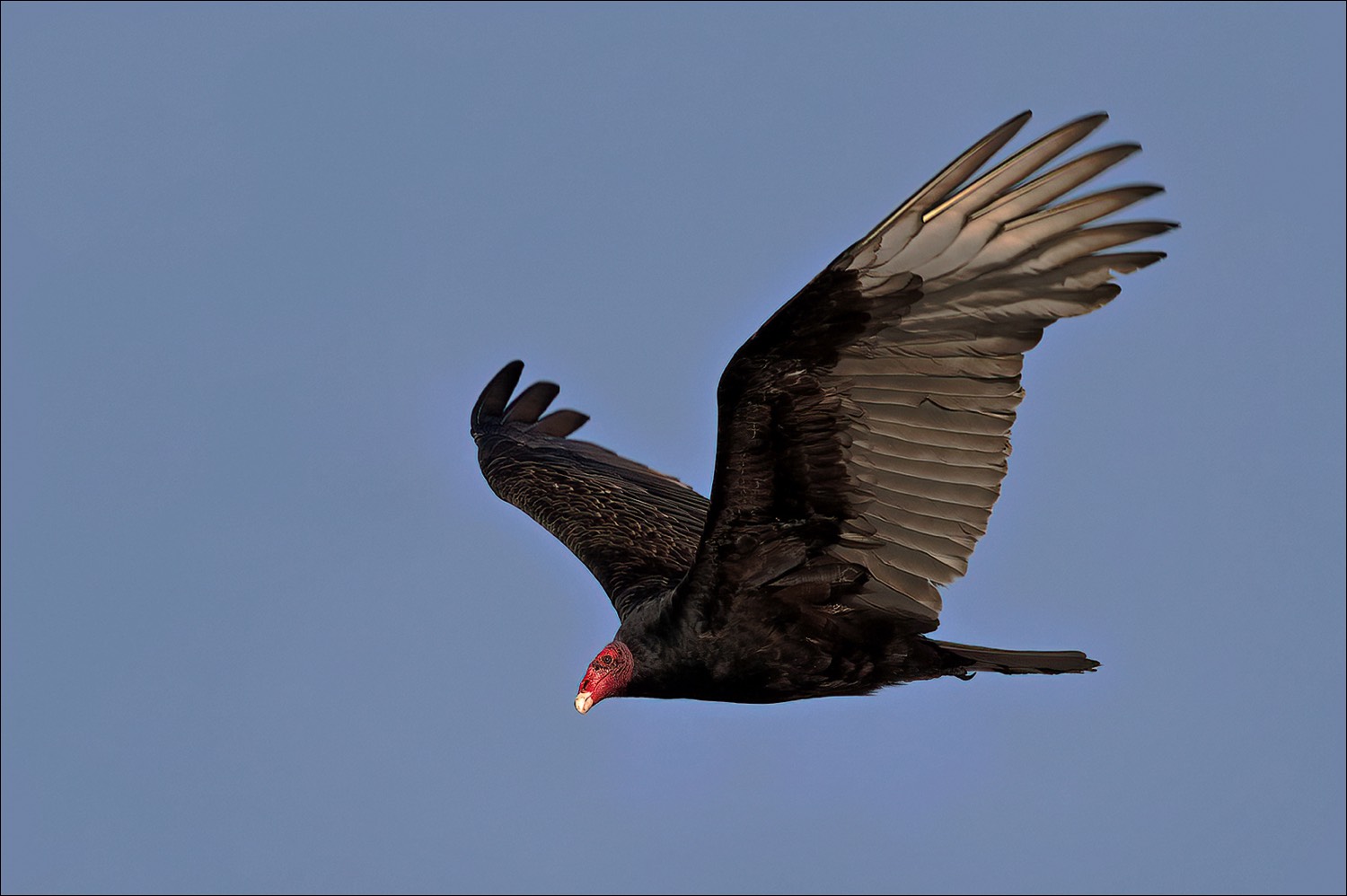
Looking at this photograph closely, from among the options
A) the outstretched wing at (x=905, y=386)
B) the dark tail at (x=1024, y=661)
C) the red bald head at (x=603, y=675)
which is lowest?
the red bald head at (x=603, y=675)

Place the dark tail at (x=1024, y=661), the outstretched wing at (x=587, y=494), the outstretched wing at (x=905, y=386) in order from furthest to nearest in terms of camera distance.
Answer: the outstretched wing at (x=587, y=494)
the dark tail at (x=1024, y=661)
the outstretched wing at (x=905, y=386)

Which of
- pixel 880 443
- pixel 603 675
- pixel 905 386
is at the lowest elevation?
pixel 603 675

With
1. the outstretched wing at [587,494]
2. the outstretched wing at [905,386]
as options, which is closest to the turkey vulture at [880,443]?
the outstretched wing at [905,386]

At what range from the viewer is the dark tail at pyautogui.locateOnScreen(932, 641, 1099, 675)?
7.07 meters

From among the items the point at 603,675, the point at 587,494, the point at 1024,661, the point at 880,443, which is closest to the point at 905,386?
the point at 880,443

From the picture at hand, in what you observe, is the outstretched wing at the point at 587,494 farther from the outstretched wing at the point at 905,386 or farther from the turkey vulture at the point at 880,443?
the outstretched wing at the point at 905,386

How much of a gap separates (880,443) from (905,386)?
0.23 m

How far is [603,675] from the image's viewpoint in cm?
720

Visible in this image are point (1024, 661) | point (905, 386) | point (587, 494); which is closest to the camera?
point (905, 386)

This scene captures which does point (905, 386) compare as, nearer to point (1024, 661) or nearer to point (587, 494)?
point (1024, 661)

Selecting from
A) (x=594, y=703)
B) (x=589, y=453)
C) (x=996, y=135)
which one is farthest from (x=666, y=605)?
(x=589, y=453)

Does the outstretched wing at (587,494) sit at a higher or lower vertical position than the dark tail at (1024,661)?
higher

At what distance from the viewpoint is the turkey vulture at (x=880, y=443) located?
6.11 meters

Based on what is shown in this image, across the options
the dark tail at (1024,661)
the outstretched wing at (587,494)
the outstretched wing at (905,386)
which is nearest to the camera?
the outstretched wing at (905,386)
